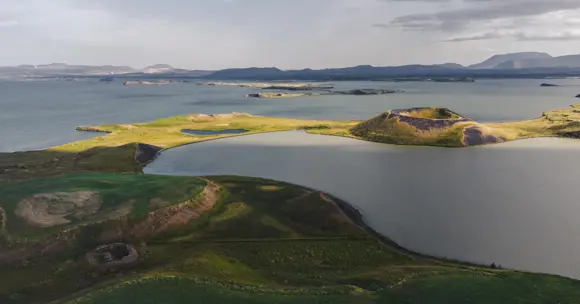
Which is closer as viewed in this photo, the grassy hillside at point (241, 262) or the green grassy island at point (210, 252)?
the grassy hillside at point (241, 262)

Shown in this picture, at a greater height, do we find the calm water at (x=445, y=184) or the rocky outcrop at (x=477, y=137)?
the rocky outcrop at (x=477, y=137)

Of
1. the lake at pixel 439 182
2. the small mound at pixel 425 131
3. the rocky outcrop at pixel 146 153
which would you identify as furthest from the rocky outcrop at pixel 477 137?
the rocky outcrop at pixel 146 153

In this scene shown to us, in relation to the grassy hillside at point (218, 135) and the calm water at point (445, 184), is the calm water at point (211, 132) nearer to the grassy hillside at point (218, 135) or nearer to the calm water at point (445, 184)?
the grassy hillside at point (218, 135)

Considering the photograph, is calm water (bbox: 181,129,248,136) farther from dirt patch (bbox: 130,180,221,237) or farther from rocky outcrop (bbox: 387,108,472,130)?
dirt patch (bbox: 130,180,221,237)

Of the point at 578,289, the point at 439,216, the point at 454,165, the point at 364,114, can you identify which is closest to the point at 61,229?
the point at 439,216

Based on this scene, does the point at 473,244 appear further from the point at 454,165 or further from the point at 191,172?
the point at 191,172

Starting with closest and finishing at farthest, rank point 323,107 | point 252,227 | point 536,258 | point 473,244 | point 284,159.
→ 1. point 536,258
2. point 473,244
3. point 252,227
4. point 284,159
5. point 323,107
